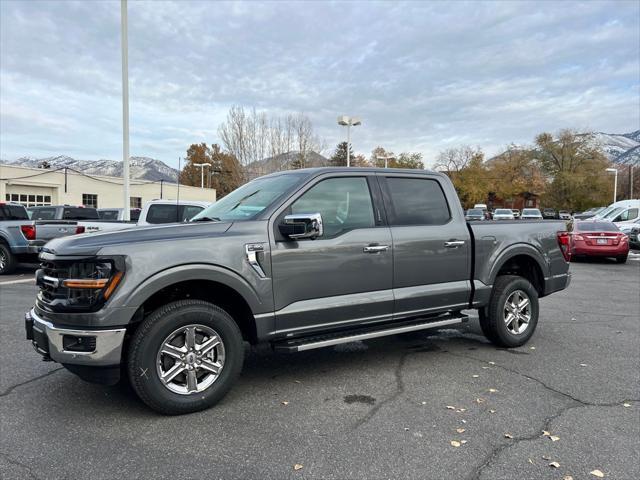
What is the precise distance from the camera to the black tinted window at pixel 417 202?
15.9ft

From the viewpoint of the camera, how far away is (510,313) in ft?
18.4

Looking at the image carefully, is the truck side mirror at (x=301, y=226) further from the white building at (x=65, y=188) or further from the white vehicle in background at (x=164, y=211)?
the white building at (x=65, y=188)

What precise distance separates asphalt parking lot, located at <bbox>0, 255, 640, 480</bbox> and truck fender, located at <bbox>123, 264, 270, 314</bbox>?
88 centimetres

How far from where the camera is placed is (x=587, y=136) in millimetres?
64188

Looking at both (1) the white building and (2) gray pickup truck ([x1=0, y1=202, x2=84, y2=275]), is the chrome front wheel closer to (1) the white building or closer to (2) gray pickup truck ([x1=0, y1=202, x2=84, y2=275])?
(2) gray pickup truck ([x1=0, y1=202, x2=84, y2=275])

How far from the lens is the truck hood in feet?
11.5

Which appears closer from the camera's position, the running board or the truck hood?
the truck hood

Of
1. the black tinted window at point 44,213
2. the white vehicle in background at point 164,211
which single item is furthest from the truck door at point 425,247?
the black tinted window at point 44,213

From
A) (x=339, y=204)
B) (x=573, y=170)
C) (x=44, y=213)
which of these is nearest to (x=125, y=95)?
(x=44, y=213)

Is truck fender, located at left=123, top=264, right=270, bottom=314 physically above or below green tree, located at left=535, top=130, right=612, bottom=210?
below

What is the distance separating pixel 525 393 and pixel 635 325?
149 inches

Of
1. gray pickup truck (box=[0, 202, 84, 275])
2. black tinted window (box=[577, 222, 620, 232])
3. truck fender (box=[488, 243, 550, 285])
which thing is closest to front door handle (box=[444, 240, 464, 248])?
truck fender (box=[488, 243, 550, 285])

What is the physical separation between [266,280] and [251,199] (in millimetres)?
977

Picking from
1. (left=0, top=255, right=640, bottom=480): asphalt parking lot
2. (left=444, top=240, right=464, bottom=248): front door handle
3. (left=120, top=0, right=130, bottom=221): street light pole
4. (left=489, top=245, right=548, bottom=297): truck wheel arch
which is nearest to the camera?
(left=0, top=255, right=640, bottom=480): asphalt parking lot
